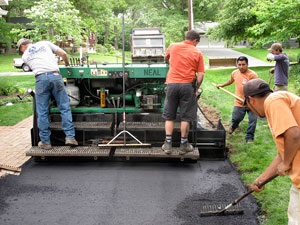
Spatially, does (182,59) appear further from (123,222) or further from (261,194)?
(123,222)

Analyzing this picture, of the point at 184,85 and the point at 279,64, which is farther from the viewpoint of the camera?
the point at 279,64

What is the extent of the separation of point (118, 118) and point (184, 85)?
1.41m

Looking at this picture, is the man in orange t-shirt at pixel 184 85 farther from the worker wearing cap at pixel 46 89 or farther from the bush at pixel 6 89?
the bush at pixel 6 89

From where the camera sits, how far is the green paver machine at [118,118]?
573 cm

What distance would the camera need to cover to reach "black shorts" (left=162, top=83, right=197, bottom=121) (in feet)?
18.0

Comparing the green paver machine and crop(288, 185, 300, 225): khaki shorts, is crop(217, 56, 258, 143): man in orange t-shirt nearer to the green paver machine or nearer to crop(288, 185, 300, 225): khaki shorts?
the green paver machine

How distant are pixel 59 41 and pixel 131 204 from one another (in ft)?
48.7

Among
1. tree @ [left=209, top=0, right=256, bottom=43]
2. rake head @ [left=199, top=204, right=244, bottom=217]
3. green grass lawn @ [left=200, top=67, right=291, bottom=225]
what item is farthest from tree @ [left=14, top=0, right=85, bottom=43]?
rake head @ [left=199, top=204, right=244, bottom=217]

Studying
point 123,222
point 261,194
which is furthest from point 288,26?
point 123,222

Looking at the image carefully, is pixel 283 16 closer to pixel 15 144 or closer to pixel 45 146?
pixel 15 144

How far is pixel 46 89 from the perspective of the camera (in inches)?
227

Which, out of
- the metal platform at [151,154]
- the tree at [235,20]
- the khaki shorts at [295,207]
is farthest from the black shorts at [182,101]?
the tree at [235,20]

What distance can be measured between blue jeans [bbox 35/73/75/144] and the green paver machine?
0.19 m

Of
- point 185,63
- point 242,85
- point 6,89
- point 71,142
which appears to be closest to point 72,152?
point 71,142
